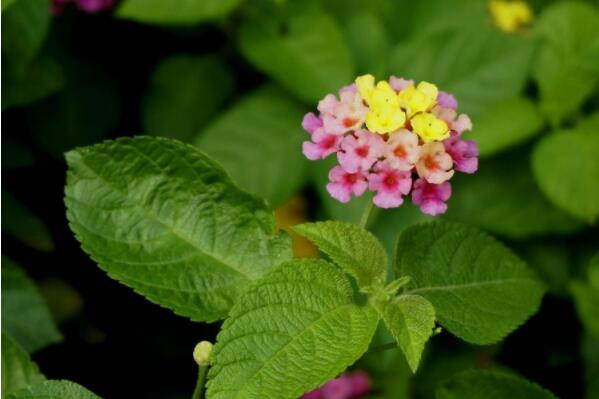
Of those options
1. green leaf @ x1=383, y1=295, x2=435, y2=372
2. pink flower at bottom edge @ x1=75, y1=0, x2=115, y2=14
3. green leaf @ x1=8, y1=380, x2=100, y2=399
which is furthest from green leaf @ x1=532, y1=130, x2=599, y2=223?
green leaf @ x1=8, y1=380, x2=100, y2=399

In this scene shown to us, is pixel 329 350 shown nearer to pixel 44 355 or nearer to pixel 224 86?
pixel 44 355

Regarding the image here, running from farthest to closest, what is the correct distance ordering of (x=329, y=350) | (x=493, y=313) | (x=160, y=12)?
(x=160, y=12) → (x=493, y=313) → (x=329, y=350)

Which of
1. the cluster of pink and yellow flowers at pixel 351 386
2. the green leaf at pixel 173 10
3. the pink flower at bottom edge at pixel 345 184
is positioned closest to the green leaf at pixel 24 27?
the green leaf at pixel 173 10

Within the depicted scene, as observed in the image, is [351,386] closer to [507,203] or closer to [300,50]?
[507,203]

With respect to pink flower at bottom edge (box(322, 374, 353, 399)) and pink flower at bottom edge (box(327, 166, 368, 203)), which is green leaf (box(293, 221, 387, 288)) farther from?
pink flower at bottom edge (box(322, 374, 353, 399))

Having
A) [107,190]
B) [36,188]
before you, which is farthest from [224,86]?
[107,190]

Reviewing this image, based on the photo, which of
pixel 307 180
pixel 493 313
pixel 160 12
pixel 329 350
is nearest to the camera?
pixel 329 350

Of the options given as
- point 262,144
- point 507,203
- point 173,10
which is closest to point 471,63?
point 507,203
